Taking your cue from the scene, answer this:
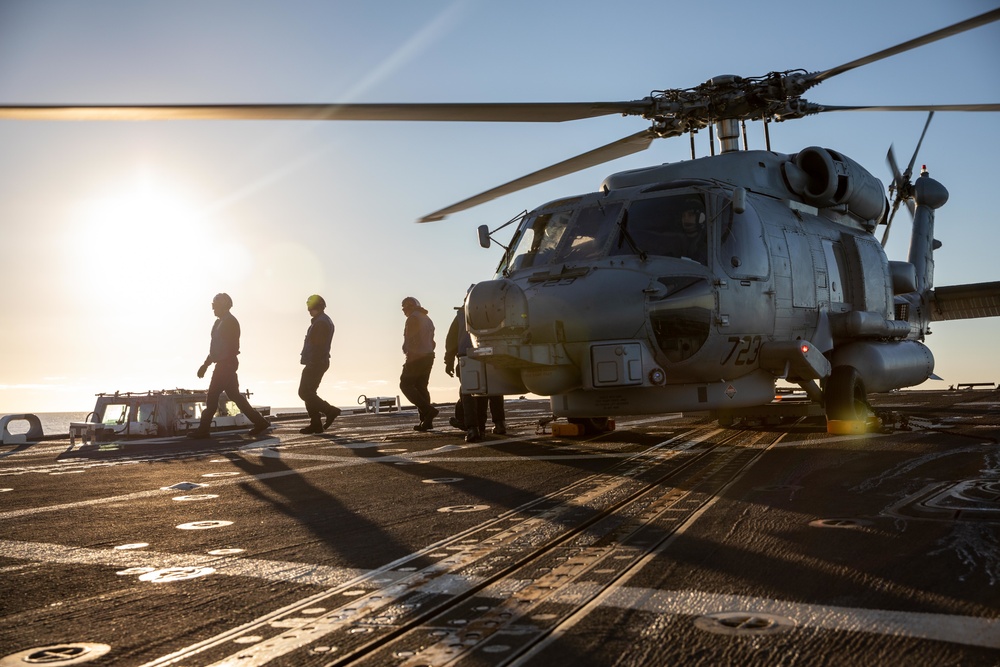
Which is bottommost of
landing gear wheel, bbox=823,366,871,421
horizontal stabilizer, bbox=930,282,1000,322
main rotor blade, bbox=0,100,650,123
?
landing gear wheel, bbox=823,366,871,421

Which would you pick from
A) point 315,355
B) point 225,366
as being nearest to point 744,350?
point 315,355

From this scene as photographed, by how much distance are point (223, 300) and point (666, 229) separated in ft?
26.2

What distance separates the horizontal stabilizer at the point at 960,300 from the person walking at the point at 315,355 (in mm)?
10901

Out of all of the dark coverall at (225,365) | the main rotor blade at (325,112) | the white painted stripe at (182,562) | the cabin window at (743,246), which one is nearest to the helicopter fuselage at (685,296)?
the cabin window at (743,246)

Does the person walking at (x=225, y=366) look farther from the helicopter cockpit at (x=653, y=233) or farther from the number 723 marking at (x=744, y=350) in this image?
the number 723 marking at (x=744, y=350)

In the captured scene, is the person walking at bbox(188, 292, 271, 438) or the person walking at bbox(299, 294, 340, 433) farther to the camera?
the person walking at bbox(299, 294, 340, 433)

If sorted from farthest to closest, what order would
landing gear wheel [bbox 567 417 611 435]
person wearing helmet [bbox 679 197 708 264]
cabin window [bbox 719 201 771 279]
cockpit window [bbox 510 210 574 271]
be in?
landing gear wheel [bbox 567 417 611 435] → cockpit window [bbox 510 210 574 271] → cabin window [bbox 719 201 771 279] → person wearing helmet [bbox 679 197 708 264]

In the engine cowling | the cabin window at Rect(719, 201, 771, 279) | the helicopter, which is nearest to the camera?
the helicopter

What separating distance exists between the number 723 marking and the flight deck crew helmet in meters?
8.51

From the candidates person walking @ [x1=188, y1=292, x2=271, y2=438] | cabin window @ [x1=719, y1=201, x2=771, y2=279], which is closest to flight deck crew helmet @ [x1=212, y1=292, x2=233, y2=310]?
person walking @ [x1=188, y1=292, x2=271, y2=438]

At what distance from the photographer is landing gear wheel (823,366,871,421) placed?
10547 millimetres

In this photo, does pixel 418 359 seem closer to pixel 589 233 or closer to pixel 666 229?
pixel 589 233

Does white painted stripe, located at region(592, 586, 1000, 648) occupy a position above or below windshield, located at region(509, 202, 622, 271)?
below

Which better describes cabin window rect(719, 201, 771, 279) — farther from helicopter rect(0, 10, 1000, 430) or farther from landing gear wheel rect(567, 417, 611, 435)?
landing gear wheel rect(567, 417, 611, 435)
